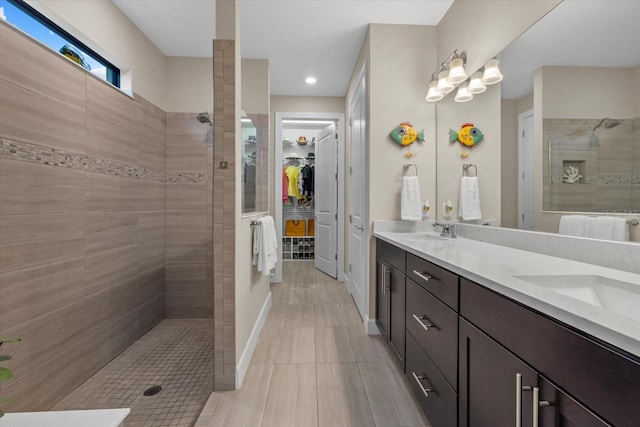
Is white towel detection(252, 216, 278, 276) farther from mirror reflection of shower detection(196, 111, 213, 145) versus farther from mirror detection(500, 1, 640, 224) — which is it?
mirror detection(500, 1, 640, 224)

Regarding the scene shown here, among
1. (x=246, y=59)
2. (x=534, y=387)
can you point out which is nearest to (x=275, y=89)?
(x=246, y=59)

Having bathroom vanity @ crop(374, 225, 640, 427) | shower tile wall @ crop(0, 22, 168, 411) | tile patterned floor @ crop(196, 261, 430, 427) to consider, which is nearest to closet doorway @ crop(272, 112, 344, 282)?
tile patterned floor @ crop(196, 261, 430, 427)

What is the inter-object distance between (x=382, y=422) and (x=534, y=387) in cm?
97

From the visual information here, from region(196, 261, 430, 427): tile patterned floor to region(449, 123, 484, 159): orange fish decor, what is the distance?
63.4 inches

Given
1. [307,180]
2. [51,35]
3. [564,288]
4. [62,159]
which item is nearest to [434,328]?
[564,288]

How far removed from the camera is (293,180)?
212 inches

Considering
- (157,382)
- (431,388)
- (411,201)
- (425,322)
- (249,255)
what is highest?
(411,201)

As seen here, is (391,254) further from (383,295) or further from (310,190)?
(310,190)

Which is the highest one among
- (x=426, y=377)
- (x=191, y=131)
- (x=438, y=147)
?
(x=191, y=131)

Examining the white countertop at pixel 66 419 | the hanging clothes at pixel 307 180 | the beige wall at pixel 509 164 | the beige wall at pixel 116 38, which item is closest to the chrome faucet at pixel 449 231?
the beige wall at pixel 509 164

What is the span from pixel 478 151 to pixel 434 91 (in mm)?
605

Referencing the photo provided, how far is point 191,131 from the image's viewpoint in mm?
2754

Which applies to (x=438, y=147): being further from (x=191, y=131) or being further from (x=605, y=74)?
(x=191, y=131)

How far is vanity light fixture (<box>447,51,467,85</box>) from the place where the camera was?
6.52 ft
